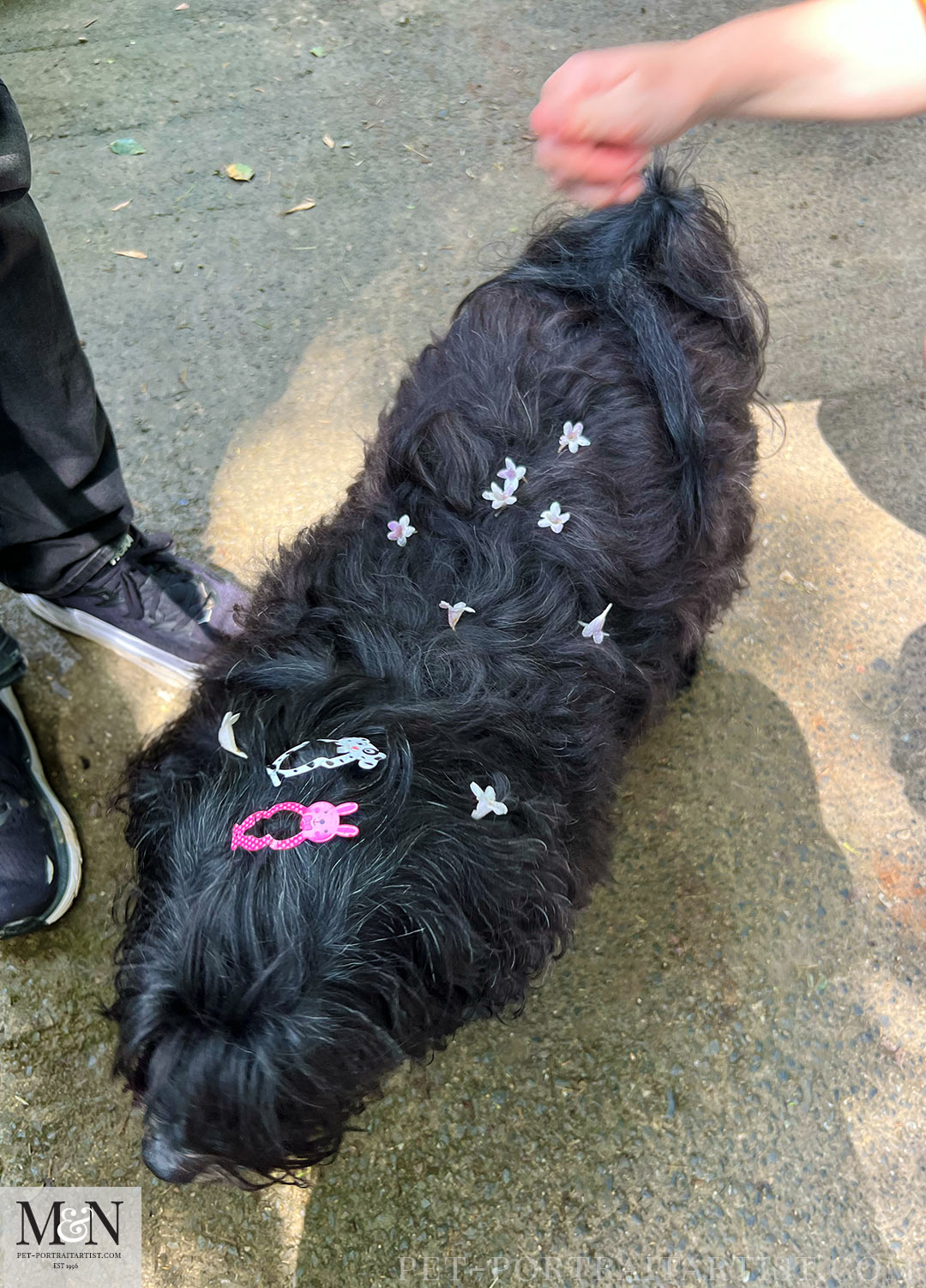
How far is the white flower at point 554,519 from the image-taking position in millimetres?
Result: 1300

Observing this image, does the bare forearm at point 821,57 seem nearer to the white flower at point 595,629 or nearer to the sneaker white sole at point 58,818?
the white flower at point 595,629

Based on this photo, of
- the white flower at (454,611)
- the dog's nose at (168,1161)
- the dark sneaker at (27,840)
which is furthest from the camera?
the dark sneaker at (27,840)

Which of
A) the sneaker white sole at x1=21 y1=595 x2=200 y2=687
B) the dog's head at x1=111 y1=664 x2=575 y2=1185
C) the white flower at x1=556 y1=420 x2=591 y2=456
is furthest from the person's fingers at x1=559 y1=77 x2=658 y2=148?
the sneaker white sole at x1=21 y1=595 x2=200 y2=687

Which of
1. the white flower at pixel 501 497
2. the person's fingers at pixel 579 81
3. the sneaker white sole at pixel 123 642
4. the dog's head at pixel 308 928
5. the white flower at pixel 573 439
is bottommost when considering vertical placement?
the sneaker white sole at pixel 123 642

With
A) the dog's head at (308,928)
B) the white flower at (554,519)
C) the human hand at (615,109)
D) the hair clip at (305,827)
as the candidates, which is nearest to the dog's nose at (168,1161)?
the dog's head at (308,928)

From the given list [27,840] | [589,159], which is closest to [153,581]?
[27,840]

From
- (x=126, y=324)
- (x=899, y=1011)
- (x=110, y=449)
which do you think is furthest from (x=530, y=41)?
(x=899, y=1011)

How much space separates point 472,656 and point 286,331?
180cm

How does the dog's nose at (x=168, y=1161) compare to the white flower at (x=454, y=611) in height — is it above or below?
below

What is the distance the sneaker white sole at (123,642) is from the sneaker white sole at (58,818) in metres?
0.21

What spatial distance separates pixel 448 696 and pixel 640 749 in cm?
93

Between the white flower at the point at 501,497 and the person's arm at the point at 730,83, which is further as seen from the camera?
the white flower at the point at 501,497

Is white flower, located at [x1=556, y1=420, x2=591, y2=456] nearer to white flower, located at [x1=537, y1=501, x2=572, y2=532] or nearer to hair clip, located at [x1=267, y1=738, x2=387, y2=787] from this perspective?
white flower, located at [x1=537, y1=501, x2=572, y2=532]

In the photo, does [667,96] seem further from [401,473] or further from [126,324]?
[126,324]
